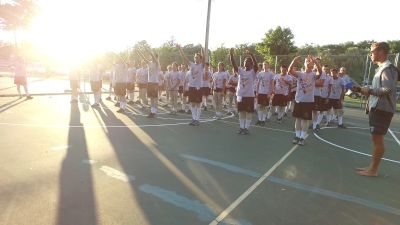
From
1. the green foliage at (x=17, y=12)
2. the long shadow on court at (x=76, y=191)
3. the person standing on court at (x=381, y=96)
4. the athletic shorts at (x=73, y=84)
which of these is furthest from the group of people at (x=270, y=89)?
the green foliage at (x=17, y=12)

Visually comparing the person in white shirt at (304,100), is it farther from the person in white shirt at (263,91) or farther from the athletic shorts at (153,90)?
the athletic shorts at (153,90)

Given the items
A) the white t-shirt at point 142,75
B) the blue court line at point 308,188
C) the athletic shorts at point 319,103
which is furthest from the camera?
the white t-shirt at point 142,75

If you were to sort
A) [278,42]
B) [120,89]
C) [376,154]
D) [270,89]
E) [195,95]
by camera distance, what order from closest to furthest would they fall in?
[376,154] < [195,95] < [270,89] < [120,89] < [278,42]

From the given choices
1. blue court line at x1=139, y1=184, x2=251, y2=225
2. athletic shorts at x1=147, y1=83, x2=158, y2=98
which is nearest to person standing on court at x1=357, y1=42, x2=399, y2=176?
blue court line at x1=139, y1=184, x2=251, y2=225

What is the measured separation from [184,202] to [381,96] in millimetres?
4085

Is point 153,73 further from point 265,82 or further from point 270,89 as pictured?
point 270,89

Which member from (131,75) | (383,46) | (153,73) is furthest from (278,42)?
(383,46)

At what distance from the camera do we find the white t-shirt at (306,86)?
10047mm

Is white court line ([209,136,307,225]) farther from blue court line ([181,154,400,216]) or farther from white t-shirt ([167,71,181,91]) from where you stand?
white t-shirt ([167,71,181,91])

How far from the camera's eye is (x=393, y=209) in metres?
5.48

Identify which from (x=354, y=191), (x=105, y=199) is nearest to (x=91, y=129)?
(x=105, y=199)

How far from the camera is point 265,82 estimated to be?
45.2ft

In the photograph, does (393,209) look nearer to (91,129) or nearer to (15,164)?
(15,164)

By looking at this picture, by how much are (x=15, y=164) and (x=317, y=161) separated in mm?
5939
